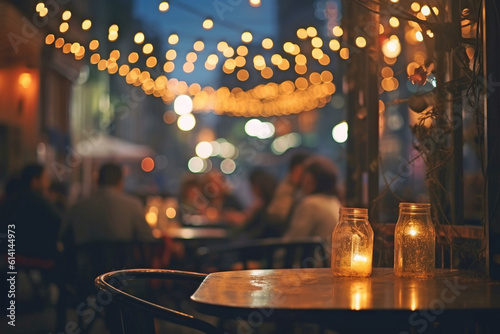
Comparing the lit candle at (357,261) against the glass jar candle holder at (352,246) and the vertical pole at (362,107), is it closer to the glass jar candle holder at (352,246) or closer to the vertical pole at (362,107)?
the glass jar candle holder at (352,246)

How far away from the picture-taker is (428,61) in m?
3.71

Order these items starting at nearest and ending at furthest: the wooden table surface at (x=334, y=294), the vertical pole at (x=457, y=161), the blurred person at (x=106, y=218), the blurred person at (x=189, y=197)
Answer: the wooden table surface at (x=334, y=294), the vertical pole at (x=457, y=161), the blurred person at (x=106, y=218), the blurred person at (x=189, y=197)

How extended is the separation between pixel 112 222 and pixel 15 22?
705cm

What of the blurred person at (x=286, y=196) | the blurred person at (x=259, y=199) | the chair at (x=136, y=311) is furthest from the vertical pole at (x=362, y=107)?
the blurred person at (x=259, y=199)

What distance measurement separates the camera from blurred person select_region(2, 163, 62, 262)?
23.8 feet

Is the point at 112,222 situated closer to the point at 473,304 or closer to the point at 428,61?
the point at 428,61

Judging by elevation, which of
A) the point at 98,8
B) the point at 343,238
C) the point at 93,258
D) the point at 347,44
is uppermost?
the point at 98,8

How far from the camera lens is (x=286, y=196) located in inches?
339

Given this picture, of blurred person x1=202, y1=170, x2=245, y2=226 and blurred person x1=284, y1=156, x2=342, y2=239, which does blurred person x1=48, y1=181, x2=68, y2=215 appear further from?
blurred person x1=284, y1=156, x2=342, y2=239

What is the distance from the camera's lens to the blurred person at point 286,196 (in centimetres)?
815

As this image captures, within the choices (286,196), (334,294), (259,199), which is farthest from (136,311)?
(259,199)

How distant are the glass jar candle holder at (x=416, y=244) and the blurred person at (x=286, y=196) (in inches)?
202

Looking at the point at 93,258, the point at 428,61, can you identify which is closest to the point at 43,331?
the point at 93,258

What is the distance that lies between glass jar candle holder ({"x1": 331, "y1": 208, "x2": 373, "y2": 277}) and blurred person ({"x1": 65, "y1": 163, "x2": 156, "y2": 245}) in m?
3.67
